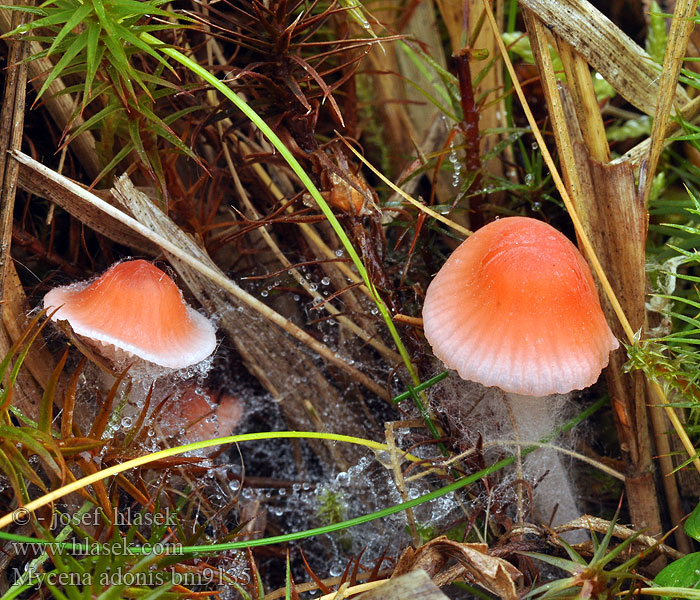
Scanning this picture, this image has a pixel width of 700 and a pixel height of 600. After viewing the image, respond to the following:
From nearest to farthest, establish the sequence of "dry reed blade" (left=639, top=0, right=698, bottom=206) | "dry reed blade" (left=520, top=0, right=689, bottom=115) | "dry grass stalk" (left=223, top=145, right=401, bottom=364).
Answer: "dry reed blade" (left=639, top=0, right=698, bottom=206), "dry reed blade" (left=520, top=0, right=689, bottom=115), "dry grass stalk" (left=223, top=145, right=401, bottom=364)

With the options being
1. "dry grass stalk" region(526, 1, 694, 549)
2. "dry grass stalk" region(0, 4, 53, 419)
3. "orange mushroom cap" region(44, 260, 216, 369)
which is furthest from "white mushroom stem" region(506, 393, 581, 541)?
"dry grass stalk" region(0, 4, 53, 419)

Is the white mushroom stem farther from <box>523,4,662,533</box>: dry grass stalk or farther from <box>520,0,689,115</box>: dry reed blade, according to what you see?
<box>520,0,689,115</box>: dry reed blade

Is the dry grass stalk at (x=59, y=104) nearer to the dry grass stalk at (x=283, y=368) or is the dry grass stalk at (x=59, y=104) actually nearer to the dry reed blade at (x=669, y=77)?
the dry grass stalk at (x=283, y=368)

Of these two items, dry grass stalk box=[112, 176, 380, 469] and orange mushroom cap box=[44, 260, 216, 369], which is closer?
orange mushroom cap box=[44, 260, 216, 369]

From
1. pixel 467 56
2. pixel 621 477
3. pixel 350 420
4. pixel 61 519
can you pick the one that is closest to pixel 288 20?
pixel 467 56

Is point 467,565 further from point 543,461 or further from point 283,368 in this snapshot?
point 283,368

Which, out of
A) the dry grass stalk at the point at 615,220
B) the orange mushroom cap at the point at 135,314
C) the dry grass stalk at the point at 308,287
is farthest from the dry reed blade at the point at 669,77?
the orange mushroom cap at the point at 135,314
